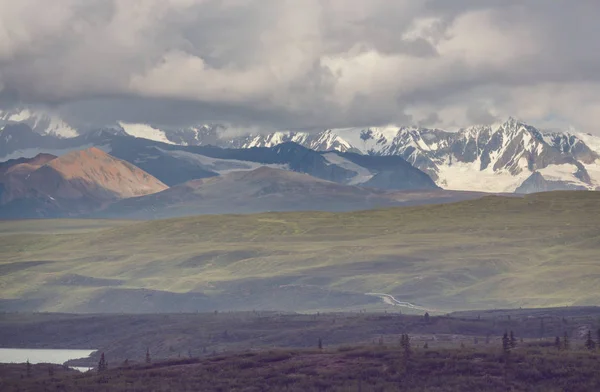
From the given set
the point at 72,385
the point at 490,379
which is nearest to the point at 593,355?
the point at 490,379

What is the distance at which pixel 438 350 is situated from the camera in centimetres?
14800

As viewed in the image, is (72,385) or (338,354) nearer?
(72,385)

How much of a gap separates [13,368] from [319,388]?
62.6 meters

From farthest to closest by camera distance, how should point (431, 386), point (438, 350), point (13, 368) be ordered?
point (13, 368)
point (438, 350)
point (431, 386)

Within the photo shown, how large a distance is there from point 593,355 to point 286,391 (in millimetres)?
33011

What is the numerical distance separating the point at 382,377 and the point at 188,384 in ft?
65.3

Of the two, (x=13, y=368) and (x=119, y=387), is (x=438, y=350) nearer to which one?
(x=119, y=387)

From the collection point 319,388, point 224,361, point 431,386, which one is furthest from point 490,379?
point 224,361

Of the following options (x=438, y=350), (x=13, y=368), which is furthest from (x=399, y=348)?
(x=13, y=368)

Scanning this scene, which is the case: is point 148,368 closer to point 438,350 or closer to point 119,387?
point 119,387

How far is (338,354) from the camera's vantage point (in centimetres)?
15288

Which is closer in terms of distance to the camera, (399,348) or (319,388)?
(319,388)

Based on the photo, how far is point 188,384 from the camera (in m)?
135

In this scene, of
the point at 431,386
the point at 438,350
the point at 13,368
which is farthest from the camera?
the point at 13,368
